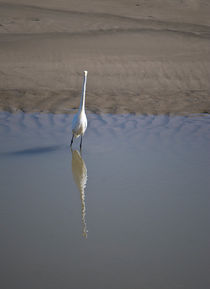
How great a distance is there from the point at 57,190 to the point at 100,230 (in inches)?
44.7

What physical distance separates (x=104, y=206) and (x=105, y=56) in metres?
8.73

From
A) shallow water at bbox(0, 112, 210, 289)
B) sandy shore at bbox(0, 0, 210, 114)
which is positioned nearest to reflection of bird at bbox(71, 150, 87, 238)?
shallow water at bbox(0, 112, 210, 289)

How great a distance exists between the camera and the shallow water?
3.94m

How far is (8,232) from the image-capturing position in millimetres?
4500

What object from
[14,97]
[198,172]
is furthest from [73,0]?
[198,172]

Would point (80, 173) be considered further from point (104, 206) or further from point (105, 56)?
point (105, 56)

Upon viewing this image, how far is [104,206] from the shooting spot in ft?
17.0

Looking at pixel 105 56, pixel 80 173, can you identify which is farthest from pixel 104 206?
pixel 105 56

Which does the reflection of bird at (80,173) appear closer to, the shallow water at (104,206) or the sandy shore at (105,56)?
the shallow water at (104,206)

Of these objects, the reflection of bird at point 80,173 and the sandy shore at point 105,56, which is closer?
the reflection of bird at point 80,173

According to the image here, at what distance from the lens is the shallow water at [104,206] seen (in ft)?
12.9

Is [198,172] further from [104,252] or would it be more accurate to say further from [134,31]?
[134,31]

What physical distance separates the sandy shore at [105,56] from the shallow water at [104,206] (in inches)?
62.9

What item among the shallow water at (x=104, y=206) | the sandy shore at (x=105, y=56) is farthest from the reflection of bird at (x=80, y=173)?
the sandy shore at (x=105, y=56)
